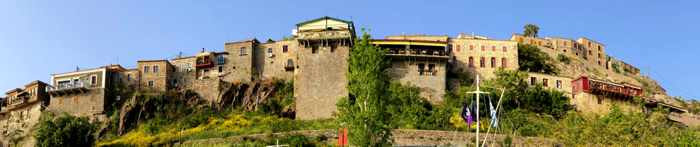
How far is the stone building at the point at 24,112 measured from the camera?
83.1m

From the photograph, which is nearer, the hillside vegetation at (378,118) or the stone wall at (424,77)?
the hillside vegetation at (378,118)

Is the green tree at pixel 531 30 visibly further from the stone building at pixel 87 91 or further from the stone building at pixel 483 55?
the stone building at pixel 87 91

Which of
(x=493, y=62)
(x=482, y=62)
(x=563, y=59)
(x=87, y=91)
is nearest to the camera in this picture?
(x=87, y=91)

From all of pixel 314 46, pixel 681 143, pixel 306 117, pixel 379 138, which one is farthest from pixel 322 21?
pixel 681 143

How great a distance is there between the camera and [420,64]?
78938 mm

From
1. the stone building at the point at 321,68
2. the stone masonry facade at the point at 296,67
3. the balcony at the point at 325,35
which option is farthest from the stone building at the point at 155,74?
the balcony at the point at 325,35

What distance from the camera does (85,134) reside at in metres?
68.8

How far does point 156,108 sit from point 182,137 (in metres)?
10.9

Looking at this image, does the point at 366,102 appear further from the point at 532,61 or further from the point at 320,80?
the point at 532,61

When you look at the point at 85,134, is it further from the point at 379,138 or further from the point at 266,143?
the point at 379,138

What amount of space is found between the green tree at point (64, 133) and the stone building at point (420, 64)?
933 inches

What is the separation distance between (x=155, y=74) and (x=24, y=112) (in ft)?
43.6

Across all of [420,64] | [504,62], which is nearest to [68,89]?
[420,64]

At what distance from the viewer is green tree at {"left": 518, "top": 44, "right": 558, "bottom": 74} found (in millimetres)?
86000
